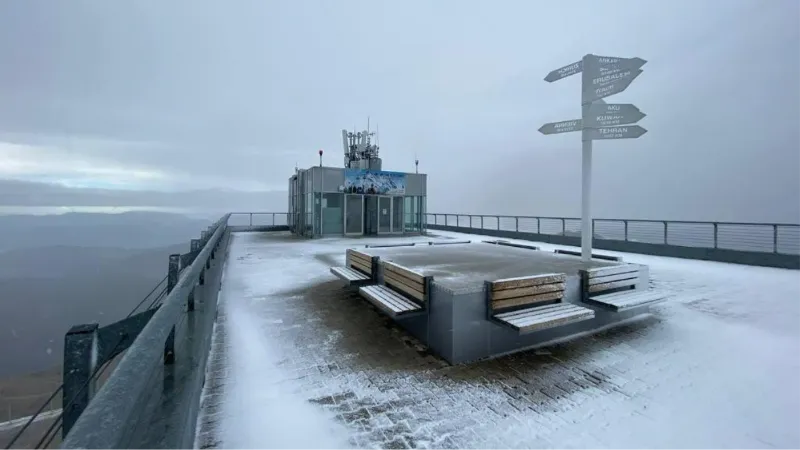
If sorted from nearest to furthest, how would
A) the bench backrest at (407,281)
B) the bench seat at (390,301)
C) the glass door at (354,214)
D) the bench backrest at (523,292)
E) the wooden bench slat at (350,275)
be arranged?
the bench backrest at (523,292)
the bench seat at (390,301)
the bench backrest at (407,281)
the wooden bench slat at (350,275)
the glass door at (354,214)

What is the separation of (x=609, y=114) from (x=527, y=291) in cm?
398

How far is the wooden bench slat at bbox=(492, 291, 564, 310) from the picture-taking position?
12.8 ft

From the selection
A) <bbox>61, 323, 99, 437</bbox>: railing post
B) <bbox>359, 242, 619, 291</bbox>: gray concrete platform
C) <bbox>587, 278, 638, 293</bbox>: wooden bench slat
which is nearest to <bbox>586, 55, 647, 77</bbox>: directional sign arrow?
<bbox>359, 242, 619, 291</bbox>: gray concrete platform

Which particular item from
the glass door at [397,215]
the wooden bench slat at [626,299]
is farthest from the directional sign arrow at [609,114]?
the glass door at [397,215]

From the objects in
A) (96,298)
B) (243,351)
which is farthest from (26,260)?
(243,351)

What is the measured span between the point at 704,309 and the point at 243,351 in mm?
6682

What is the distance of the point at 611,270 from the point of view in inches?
195

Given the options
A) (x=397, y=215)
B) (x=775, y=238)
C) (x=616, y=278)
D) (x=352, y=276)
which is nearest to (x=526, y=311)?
(x=616, y=278)

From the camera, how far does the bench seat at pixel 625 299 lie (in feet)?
14.5

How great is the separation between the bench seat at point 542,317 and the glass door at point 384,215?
15738mm

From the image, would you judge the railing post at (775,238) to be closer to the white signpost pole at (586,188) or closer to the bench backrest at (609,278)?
the white signpost pole at (586,188)

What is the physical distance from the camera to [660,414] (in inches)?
110

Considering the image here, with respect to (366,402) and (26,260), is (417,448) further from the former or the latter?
(26,260)

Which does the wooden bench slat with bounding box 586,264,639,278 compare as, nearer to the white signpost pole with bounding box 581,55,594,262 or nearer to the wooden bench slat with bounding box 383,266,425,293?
the white signpost pole with bounding box 581,55,594,262
